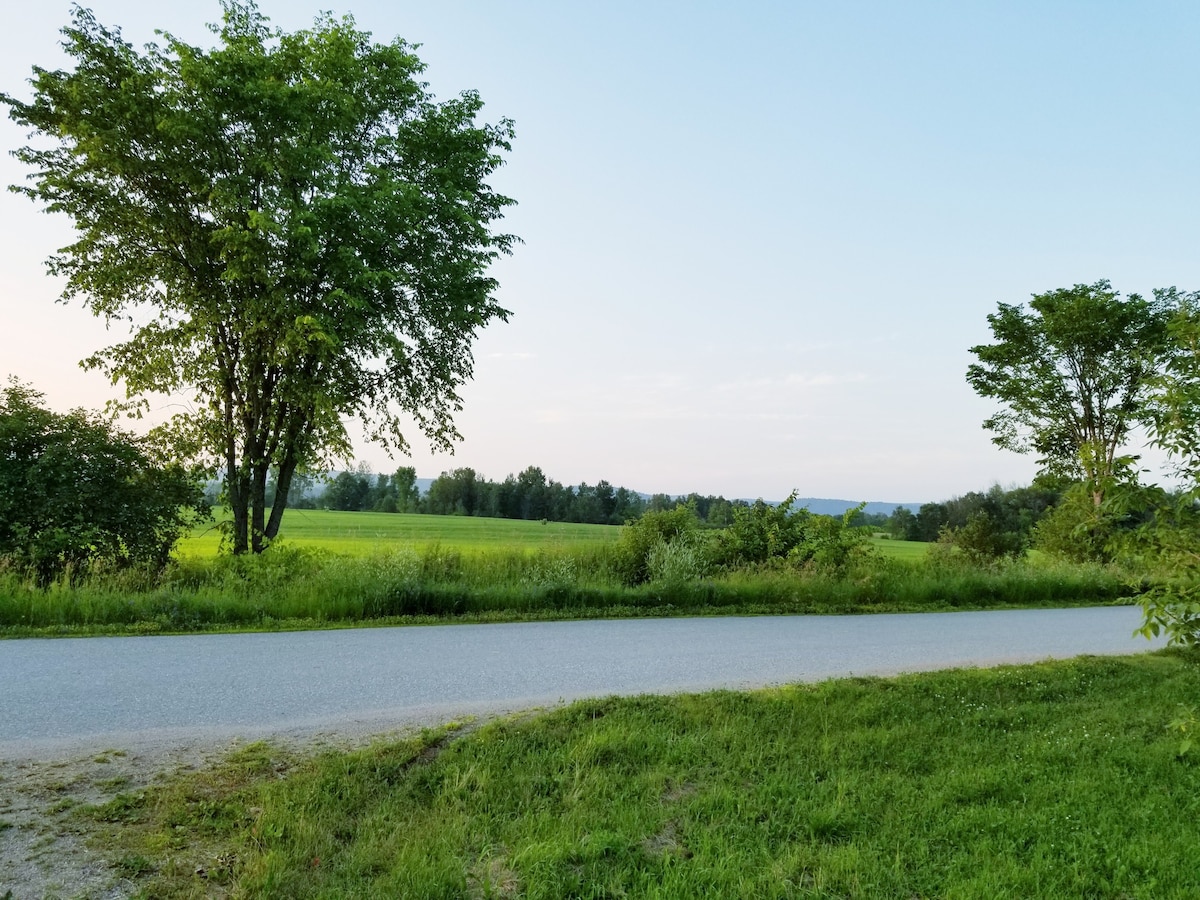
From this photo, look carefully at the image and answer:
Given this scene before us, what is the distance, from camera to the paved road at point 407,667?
518 centimetres

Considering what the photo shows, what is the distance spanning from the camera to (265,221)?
1183 cm

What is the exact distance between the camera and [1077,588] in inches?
618

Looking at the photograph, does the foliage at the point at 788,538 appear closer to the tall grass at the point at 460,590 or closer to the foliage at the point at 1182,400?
the tall grass at the point at 460,590

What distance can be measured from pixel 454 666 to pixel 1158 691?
6.41 m

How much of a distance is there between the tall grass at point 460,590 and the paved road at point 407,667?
0.96 meters

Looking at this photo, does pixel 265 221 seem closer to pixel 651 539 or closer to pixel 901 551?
pixel 651 539

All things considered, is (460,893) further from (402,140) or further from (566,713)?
(402,140)

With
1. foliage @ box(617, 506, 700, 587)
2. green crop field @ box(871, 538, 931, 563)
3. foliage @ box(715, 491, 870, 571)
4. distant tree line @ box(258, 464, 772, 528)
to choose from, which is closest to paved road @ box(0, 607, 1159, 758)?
foliage @ box(617, 506, 700, 587)

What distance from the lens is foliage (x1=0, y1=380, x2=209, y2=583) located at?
34.8ft

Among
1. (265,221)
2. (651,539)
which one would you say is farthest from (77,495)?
(651,539)

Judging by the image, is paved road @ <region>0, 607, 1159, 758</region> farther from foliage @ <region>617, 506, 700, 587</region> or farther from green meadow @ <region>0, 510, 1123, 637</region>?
foliage @ <region>617, 506, 700, 587</region>

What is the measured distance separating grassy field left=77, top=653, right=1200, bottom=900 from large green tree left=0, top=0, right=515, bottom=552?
9246mm

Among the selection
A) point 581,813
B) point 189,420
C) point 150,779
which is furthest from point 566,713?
point 189,420

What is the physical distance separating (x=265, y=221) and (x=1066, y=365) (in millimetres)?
28025
